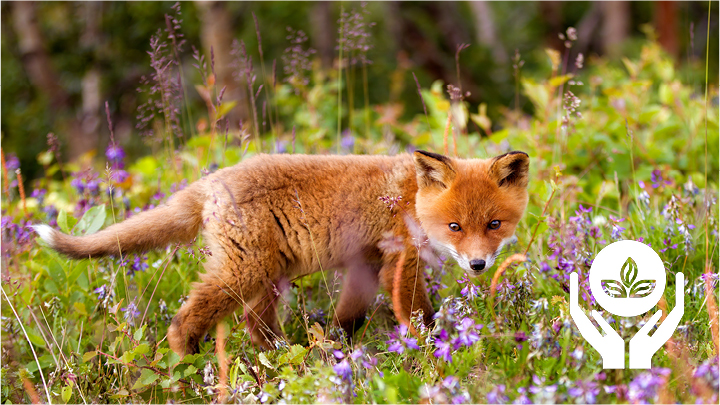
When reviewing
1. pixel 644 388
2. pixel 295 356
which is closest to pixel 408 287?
pixel 295 356

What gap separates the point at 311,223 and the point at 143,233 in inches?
41.0

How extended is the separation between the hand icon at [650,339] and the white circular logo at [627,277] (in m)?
0.12

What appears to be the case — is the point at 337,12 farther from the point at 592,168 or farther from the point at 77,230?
the point at 77,230

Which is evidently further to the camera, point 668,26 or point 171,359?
point 668,26

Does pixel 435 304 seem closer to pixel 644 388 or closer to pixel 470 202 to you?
pixel 470 202

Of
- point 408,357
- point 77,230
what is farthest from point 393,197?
point 77,230

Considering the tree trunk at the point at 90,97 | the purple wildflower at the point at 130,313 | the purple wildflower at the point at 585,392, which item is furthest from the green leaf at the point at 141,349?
the tree trunk at the point at 90,97

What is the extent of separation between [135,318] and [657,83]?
10.2 meters

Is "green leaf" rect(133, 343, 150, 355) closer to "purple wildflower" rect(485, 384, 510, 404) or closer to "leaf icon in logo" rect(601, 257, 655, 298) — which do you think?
"purple wildflower" rect(485, 384, 510, 404)

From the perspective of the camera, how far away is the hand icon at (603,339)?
245 cm

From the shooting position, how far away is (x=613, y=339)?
8.48ft

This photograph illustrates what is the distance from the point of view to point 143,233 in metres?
3.48

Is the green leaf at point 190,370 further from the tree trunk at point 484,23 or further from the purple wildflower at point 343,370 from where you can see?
the tree trunk at point 484,23

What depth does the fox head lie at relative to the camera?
3.41 m
